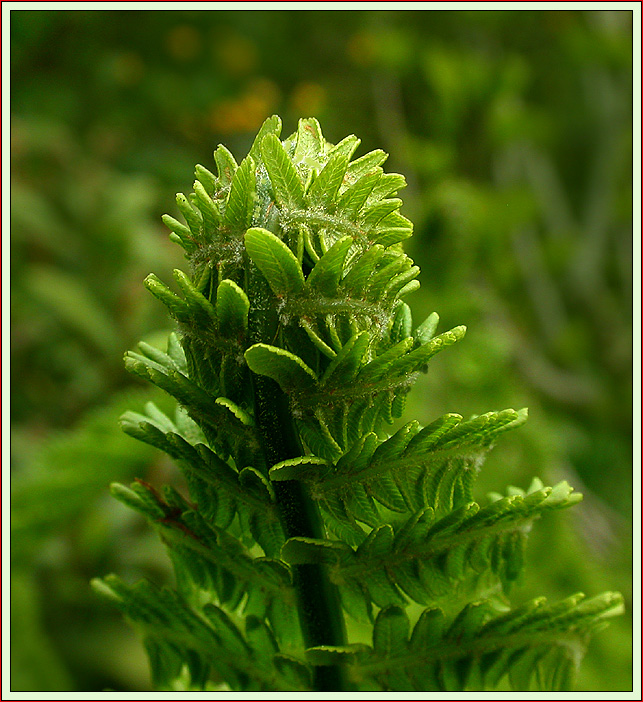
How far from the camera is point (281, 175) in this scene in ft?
2.11

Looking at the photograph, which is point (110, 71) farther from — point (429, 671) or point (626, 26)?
point (429, 671)

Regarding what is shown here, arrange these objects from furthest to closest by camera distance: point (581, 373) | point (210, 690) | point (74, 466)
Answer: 1. point (581, 373)
2. point (74, 466)
3. point (210, 690)

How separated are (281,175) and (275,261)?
3.2 inches

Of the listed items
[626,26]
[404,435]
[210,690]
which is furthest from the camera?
[626,26]

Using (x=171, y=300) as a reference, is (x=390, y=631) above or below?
below

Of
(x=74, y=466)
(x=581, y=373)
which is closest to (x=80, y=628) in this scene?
(x=74, y=466)

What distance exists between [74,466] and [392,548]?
0.94 metres

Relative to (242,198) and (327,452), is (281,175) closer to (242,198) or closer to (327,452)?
(242,198)

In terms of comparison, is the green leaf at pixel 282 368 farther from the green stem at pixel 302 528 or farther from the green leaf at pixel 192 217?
the green leaf at pixel 192 217

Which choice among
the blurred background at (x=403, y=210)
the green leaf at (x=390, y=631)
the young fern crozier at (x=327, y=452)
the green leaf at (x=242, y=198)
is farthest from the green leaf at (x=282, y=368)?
the blurred background at (x=403, y=210)

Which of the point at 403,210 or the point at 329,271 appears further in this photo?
the point at 403,210

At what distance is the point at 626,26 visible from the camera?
514 cm

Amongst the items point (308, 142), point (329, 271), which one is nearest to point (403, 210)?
point (308, 142)

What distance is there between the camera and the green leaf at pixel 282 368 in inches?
23.5
